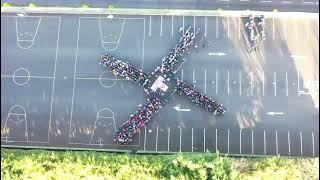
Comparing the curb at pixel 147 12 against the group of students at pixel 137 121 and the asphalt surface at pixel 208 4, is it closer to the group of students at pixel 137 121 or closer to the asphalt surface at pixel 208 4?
the asphalt surface at pixel 208 4

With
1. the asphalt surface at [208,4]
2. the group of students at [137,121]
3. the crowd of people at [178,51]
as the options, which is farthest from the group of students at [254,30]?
the group of students at [137,121]

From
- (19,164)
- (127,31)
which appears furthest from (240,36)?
(19,164)

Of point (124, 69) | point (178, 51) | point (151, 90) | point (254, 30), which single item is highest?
point (254, 30)

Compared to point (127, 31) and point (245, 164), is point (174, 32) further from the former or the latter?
point (245, 164)

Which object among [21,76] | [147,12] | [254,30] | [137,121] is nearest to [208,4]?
[254,30]

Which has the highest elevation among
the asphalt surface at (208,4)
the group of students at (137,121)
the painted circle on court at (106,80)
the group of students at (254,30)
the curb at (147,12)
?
the asphalt surface at (208,4)

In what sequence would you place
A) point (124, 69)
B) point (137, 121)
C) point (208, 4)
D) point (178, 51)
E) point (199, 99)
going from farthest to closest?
point (208, 4)
point (178, 51)
point (124, 69)
point (199, 99)
point (137, 121)

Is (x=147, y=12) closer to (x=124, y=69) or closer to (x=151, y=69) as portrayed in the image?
(x=151, y=69)

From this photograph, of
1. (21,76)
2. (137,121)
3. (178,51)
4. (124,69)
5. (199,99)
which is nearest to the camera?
(137,121)
